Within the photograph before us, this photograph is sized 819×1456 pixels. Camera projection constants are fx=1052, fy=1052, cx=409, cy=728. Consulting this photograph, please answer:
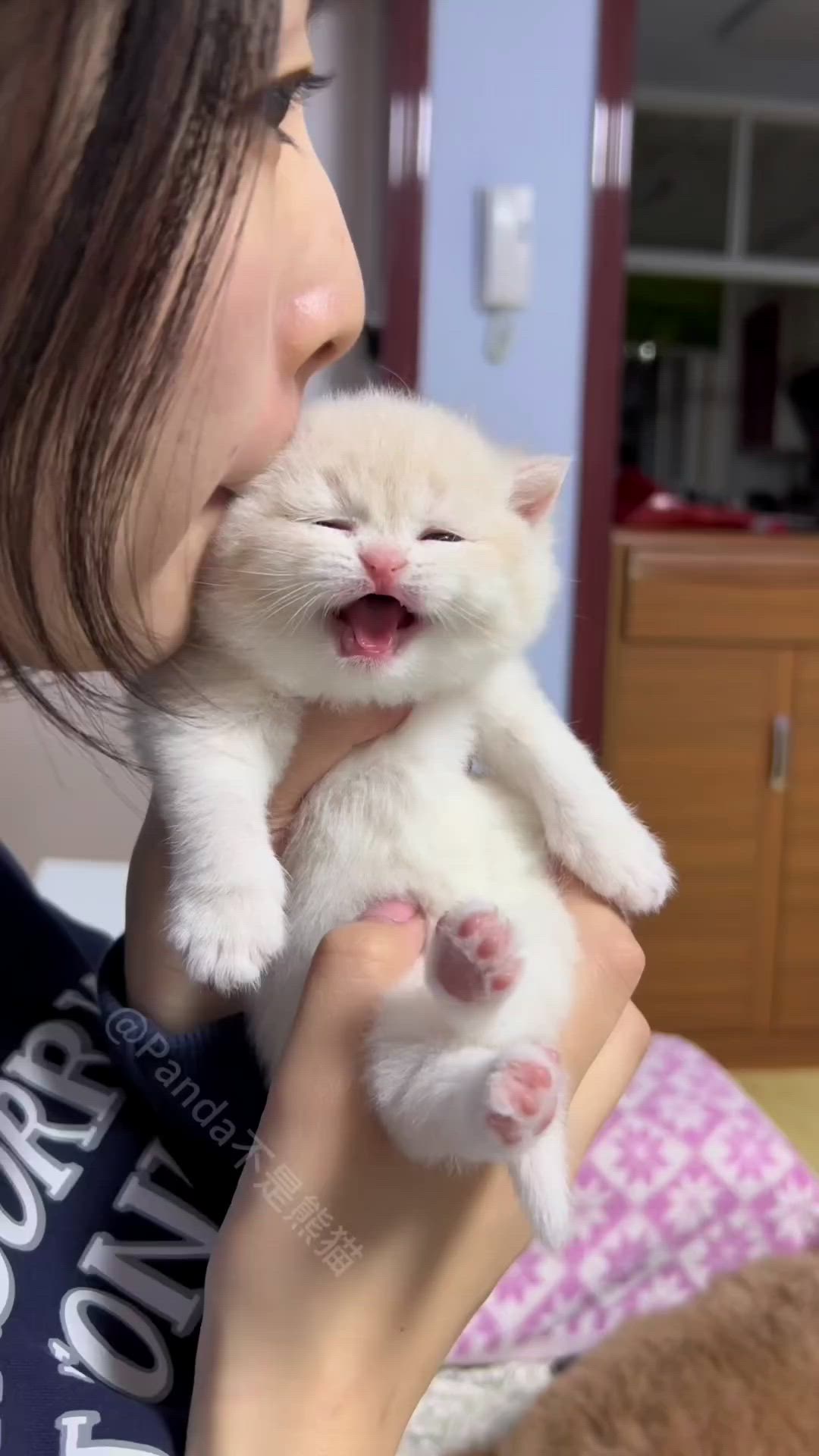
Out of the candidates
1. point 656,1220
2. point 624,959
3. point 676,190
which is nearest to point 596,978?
point 624,959

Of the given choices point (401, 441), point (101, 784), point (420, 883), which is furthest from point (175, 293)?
point (101, 784)

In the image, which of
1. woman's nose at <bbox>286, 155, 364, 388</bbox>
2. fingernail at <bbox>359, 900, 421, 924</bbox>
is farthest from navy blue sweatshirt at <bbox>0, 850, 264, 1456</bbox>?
woman's nose at <bbox>286, 155, 364, 388</bbox>

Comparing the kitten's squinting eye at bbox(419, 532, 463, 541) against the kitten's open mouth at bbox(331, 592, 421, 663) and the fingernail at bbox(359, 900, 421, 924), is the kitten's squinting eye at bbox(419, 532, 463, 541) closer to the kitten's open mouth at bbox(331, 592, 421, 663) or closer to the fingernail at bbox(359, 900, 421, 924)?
the kitten's open mouth at bbox(331, 592, 421, 663)

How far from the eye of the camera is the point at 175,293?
17.1 inches

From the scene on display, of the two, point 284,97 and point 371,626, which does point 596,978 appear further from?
point 284,97

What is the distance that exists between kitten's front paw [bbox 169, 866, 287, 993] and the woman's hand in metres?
0.05

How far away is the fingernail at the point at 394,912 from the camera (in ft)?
1.79

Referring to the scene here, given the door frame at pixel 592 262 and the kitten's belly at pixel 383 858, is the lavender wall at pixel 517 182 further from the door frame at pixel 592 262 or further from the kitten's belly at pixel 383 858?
the kitten's belly at pixel 383 858

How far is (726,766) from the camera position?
1905 millimetres

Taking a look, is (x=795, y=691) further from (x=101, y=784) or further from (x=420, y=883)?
(x=420, y=883)

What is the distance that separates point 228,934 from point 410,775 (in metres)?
0.14

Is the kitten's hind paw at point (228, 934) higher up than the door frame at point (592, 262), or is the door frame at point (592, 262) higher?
the door frame at point (592, 262)

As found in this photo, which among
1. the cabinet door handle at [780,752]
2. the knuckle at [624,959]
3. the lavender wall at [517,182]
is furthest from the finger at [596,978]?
the cabinet door handle at [780,752]

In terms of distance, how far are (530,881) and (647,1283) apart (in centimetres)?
84
